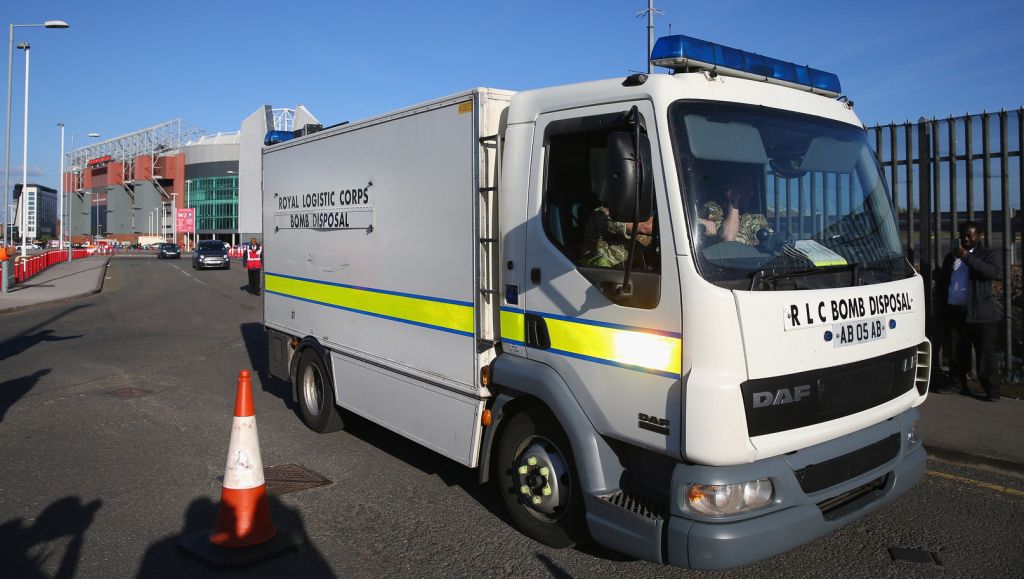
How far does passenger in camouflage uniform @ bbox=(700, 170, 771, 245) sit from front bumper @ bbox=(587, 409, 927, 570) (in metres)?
1.07

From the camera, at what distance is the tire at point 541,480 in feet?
13.4

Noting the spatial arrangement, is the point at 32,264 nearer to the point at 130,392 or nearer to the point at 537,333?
the point at 130,392

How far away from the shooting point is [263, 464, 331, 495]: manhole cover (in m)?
5.36

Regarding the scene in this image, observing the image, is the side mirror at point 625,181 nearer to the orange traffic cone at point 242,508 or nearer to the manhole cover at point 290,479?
the orange traffic cone at point 242,508

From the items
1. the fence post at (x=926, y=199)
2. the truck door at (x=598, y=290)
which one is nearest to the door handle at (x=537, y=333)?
the truck door at (x=598, y=290)

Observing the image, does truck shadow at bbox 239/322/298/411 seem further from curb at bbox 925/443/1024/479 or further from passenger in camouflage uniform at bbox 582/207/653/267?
curb at bbox 925/443/1024/479

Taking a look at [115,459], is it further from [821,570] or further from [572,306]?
[821,570]

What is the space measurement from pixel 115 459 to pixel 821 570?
17.4 feet

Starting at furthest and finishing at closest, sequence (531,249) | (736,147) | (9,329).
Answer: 1. (9,329)
2. (531,249)
3. (736,147)

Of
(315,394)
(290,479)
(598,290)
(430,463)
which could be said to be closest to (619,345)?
(598,290)

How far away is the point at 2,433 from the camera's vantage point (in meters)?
6.89

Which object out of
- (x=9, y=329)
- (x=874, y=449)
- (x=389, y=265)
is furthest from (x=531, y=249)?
(x=9, y=329)

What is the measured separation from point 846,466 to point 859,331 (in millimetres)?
681

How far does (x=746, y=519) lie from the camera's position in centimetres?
337
